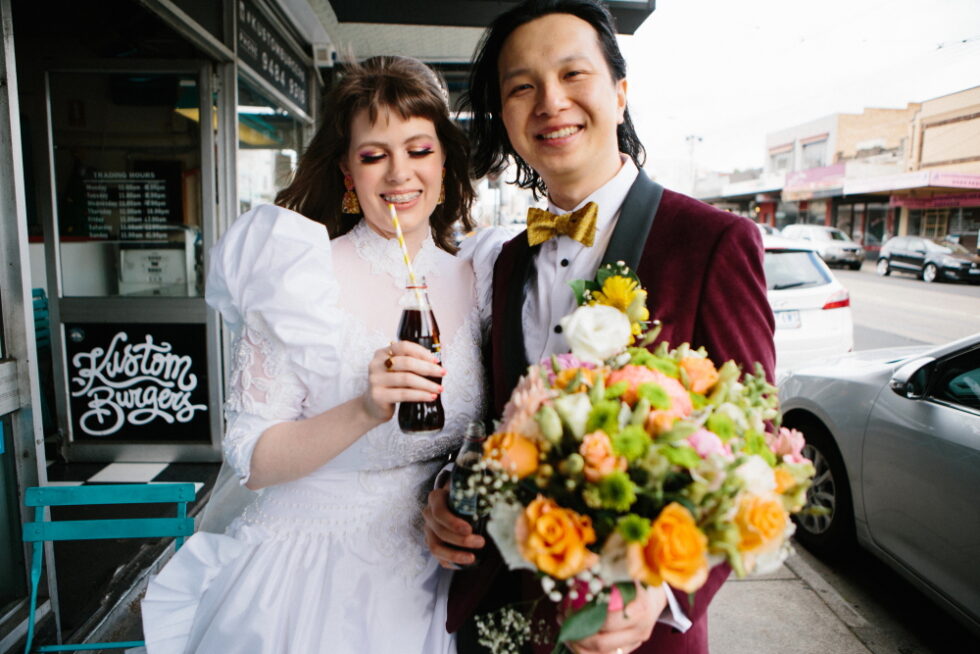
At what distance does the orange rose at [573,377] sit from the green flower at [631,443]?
104 mm

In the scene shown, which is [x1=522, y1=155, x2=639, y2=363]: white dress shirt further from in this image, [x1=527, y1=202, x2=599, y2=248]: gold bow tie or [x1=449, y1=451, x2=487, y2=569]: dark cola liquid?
[x1=449, y1=451, x2=487, y2=569]: dark cola liquid

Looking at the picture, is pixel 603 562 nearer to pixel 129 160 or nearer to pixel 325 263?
pixel 325 263

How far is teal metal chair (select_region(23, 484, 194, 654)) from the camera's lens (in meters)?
1.97

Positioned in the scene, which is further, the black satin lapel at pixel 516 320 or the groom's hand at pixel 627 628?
the black satin lapel at pixel 516 320

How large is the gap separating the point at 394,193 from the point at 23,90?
12.8 ft

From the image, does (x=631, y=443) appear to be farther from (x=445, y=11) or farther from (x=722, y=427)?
(x=445, y=11)

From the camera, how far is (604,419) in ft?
2.92

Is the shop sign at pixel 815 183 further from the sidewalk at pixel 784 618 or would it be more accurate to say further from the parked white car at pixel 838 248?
the sidewalk at pixel 784 618

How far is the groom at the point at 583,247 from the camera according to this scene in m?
1.32

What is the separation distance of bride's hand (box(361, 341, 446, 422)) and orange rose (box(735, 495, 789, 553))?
2.38 ft

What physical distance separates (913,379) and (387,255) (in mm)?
2560

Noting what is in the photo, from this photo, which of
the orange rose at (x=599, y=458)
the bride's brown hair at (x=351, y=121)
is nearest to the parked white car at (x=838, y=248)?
the bride's brown hair at (x=351, y=121)

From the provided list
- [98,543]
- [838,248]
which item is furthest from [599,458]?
[838,248]

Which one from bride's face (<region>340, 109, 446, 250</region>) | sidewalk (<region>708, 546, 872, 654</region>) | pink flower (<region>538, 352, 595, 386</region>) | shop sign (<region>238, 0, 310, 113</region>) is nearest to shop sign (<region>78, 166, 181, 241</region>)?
shop sign (<region>238, 0, 310, 113</region>)
